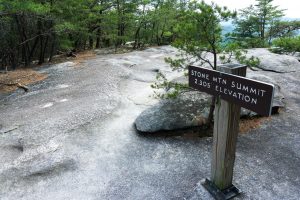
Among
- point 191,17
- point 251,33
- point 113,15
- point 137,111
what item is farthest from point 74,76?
point 251,33

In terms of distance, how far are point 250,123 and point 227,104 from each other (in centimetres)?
269

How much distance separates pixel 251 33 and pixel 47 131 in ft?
58.4

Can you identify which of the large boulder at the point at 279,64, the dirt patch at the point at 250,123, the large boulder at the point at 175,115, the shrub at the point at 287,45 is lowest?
the dirt patch at the point at 250,123

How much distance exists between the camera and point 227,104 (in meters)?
3.01

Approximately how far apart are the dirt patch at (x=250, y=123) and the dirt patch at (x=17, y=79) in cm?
789

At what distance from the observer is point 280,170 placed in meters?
3.92

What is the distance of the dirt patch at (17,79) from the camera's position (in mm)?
9211

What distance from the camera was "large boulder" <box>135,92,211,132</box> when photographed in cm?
504

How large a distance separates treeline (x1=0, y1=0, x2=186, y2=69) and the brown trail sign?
854cm

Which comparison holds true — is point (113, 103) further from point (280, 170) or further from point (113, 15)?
point (113, 15)

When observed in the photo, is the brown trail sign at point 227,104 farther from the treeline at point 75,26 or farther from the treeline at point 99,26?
the treeline at point 75,26

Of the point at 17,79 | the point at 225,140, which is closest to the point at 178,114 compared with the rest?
the point at 225,140

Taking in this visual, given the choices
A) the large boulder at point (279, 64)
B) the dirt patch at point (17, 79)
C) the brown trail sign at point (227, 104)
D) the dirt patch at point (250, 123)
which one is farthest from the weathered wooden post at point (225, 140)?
the dirt patch at point (17, 79)

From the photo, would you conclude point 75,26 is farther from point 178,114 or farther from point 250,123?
point 250,123
